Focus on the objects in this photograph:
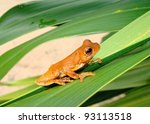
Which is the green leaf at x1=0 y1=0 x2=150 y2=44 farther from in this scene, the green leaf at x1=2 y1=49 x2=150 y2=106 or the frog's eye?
the green leaf at x1=2 y1=49 x2=150 y2=106

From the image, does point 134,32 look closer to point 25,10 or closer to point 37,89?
point 37,89

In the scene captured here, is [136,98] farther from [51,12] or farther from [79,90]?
[51,12]

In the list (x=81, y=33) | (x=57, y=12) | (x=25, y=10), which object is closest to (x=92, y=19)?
(x=81, y=33)

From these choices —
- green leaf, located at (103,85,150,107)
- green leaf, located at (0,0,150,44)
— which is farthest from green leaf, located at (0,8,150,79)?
green leaf, located at (103,85,150,107)

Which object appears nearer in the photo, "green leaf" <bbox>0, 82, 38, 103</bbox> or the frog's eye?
"green leaf" <bbox>0, 82, 38, 103</bbox>

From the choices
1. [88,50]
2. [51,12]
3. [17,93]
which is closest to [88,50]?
[88,50]
